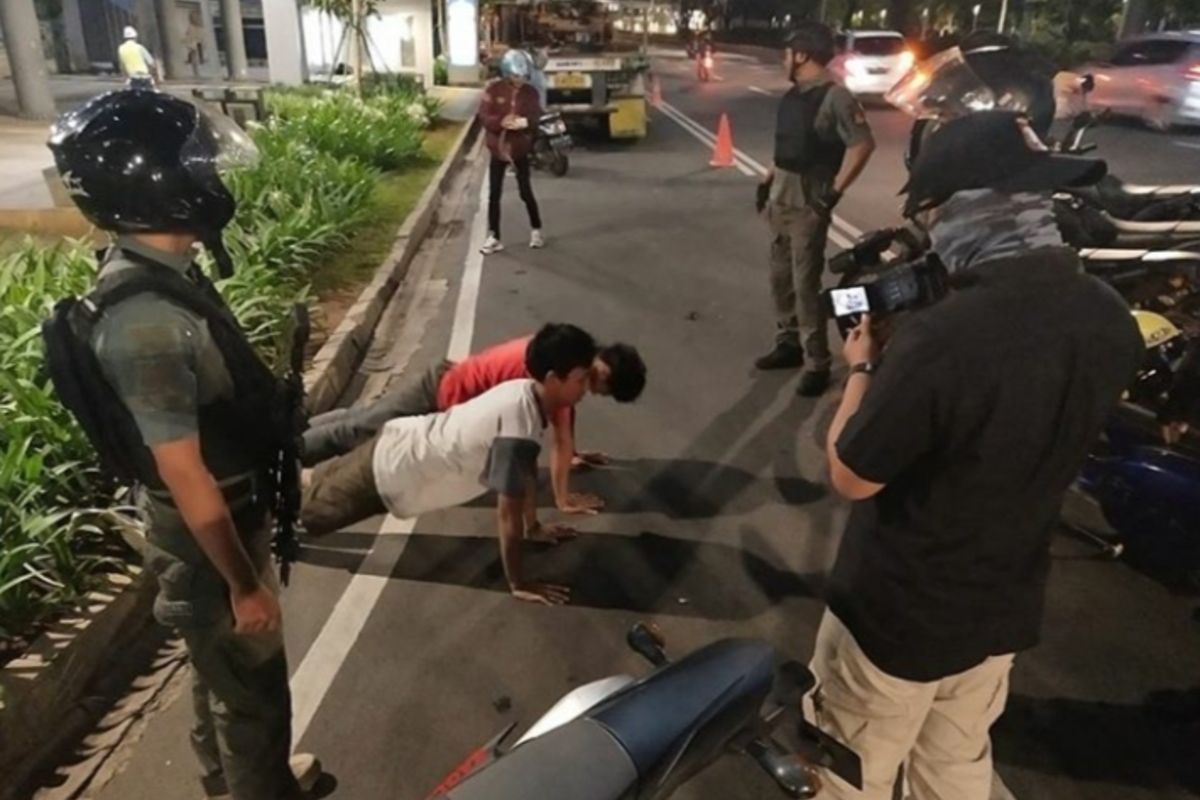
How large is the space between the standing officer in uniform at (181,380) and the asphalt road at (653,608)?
839 mm

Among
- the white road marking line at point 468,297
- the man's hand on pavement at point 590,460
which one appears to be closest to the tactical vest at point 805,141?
the man's hand on pavement at point 590,460

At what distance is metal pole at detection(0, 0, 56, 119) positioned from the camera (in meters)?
16.2

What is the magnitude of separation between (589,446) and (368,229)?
16.6 feet

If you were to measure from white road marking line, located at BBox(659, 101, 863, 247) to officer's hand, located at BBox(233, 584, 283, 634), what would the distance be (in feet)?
20.1

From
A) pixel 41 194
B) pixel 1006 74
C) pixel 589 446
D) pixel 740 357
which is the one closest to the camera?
pixel 1006 74

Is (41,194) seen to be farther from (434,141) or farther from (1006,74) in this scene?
(1006,74)

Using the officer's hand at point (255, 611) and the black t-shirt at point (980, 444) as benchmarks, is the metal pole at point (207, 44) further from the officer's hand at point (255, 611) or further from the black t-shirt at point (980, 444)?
the black t-shirt at point (980, 444)

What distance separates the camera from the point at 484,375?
12.8ft

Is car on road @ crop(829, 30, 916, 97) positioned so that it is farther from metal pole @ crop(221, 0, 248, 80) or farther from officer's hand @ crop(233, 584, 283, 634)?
officer's hand @ crop(233, 584, 283, 634)

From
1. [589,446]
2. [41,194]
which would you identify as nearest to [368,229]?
[41,194]

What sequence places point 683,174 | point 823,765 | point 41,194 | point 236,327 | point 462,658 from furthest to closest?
point 683,174 → point 41,194 → point 462,658 → point 236,327 → point 823,765

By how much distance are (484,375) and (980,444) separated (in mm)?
2452

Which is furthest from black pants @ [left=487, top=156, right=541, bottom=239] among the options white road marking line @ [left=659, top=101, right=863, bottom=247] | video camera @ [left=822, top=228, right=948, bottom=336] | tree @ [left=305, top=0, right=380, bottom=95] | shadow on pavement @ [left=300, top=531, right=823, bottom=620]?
tree @ [left=305, top=0, right=380, bottom=95]

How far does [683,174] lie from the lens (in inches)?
508
